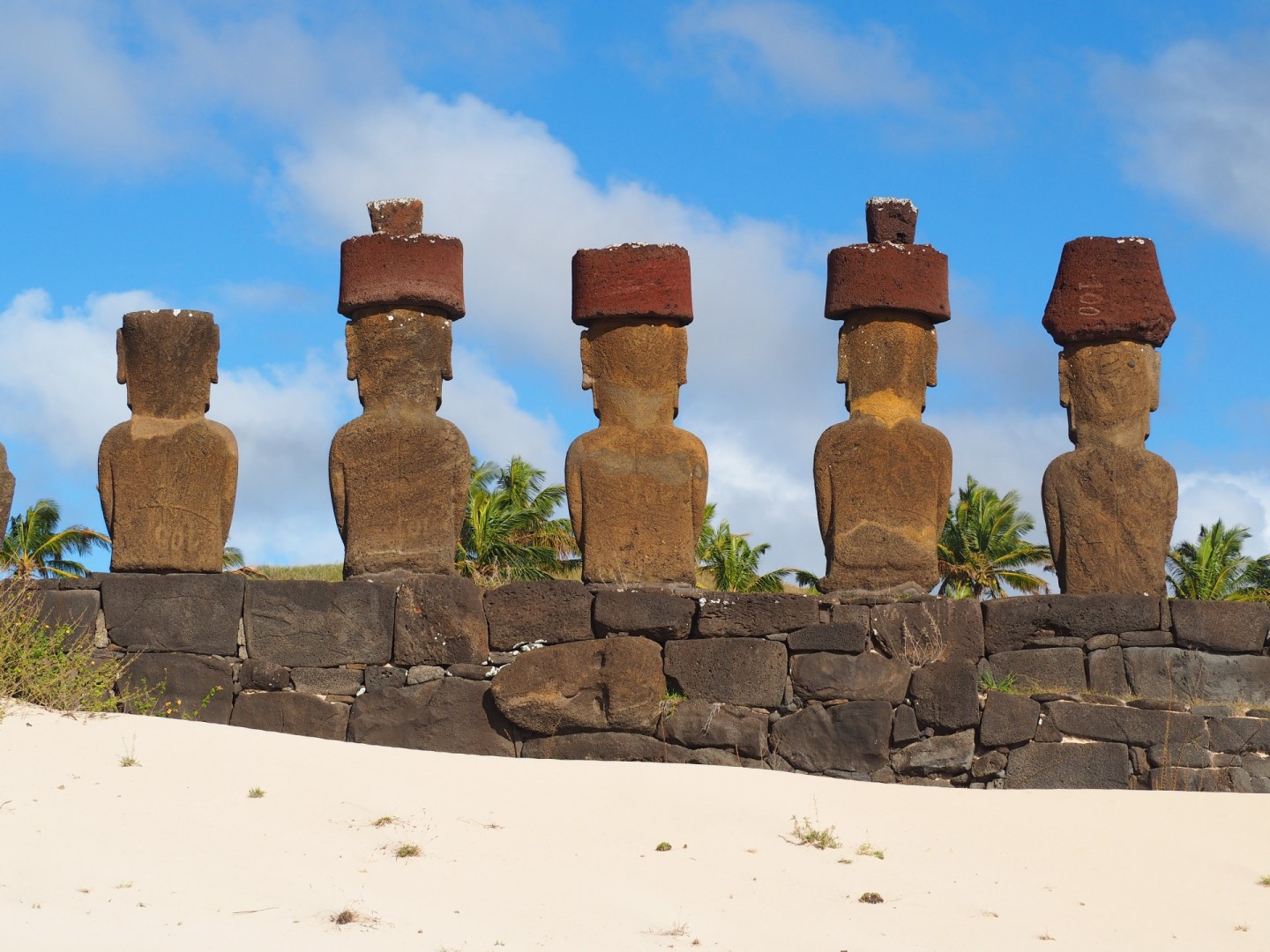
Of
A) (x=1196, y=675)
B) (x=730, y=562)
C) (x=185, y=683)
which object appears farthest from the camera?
(x=730, y=562)

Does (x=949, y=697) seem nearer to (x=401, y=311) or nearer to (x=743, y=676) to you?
(x=743, y=676)

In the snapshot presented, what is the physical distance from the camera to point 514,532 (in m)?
24.1

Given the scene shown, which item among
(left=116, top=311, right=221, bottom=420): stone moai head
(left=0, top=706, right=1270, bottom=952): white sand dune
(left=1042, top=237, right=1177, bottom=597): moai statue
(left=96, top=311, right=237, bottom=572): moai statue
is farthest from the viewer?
(left=116, top=311, right=221, bottom=420): stone moai head

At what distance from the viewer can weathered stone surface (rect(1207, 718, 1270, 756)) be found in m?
9.52

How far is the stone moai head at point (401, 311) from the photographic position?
→ 10102 millimetres

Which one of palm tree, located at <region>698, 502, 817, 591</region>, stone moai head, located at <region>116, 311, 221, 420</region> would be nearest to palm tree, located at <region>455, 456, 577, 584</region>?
palm tree, located at <region>698, 502, 817, 591</region>

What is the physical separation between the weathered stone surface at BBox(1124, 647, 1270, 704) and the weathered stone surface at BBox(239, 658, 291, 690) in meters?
4.70

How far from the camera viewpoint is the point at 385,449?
9.93 m

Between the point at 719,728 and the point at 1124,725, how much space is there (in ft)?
7.28

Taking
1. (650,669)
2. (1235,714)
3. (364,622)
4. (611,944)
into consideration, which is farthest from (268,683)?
(1235,714)

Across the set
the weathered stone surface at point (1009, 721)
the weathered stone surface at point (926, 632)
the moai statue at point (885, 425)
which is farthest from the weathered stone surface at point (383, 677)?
the weathered stone surface at point (1009, 721)

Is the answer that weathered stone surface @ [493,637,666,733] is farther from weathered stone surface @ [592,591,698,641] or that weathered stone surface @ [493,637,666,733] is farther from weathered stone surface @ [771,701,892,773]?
weathered stone surface @ [771,701,892,773]

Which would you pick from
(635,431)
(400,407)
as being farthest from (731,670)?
(400,407)

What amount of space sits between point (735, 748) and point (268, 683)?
8.67 feet
